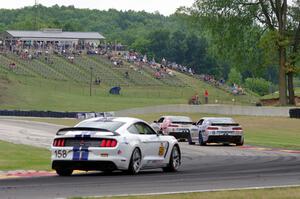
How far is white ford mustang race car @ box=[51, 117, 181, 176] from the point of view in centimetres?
1875

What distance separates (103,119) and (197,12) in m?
51.7

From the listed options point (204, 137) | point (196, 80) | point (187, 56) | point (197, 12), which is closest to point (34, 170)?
point (204, 137)

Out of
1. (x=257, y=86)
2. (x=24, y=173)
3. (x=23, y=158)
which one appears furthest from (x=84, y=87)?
(x=24, y=173)

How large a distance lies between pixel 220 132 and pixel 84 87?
6230cm

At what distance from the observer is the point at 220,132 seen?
123 feet

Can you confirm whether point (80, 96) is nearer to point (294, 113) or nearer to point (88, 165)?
point (294, 113)

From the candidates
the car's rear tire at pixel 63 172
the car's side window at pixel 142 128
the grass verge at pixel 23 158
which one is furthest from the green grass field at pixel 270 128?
the car's rear tire at pixel 63 172

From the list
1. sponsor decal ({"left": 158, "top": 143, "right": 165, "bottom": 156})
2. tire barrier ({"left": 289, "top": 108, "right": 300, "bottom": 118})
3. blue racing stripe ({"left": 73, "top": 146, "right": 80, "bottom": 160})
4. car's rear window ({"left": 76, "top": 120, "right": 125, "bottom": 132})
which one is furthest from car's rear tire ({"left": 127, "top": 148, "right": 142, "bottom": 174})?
tire barrier ({"left": 289, "top": 108, "right": 300, "bottom": 118})

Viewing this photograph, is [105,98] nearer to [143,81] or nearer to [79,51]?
[143,81]

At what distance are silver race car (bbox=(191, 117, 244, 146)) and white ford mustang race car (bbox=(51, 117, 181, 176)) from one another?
694 inches

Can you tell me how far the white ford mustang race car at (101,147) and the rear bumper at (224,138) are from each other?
17.6 metres

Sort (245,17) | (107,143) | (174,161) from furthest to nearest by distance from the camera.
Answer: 1. (245,17)
2. (174,161)
3. (107,143)

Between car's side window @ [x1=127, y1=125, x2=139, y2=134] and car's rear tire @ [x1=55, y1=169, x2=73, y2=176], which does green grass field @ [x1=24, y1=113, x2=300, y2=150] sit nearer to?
car's side window @ [x1=127, y1=125, x2=139, y2=134]

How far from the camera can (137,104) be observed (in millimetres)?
90562
